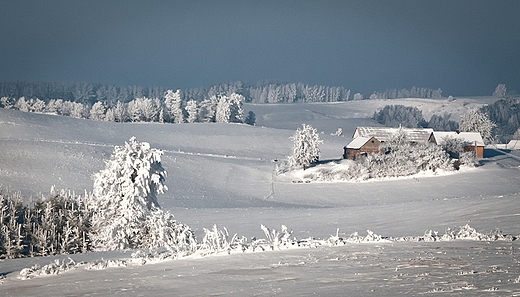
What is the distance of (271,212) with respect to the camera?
4659 cm

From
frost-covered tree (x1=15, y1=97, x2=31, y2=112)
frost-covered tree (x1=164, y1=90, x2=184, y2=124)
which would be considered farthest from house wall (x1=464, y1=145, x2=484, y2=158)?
frost-covered tree (x1=15, y1=97, x2=31, y2=112)

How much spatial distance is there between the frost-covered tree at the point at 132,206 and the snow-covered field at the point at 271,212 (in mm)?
5537

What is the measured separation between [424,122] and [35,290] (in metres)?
178

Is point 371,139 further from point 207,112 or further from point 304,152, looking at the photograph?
point 207,112

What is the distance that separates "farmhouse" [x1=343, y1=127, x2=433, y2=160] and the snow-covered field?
9.29 metres

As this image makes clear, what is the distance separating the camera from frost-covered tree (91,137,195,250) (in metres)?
22.5

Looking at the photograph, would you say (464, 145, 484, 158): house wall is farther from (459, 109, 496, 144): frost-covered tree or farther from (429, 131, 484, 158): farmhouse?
(459, 109, 496, 144): frost-covered tree

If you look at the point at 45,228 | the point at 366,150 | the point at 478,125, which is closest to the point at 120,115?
the point at 366,150

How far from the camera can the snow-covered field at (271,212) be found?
11680mm

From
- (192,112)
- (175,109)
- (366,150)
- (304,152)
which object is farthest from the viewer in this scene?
(175,109)

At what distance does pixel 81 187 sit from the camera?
59406 mm

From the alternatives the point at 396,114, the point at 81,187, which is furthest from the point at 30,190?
the point at 396,114

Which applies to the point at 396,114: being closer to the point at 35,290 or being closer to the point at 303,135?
the point at 303,135

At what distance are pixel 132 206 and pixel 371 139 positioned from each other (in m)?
65.1
